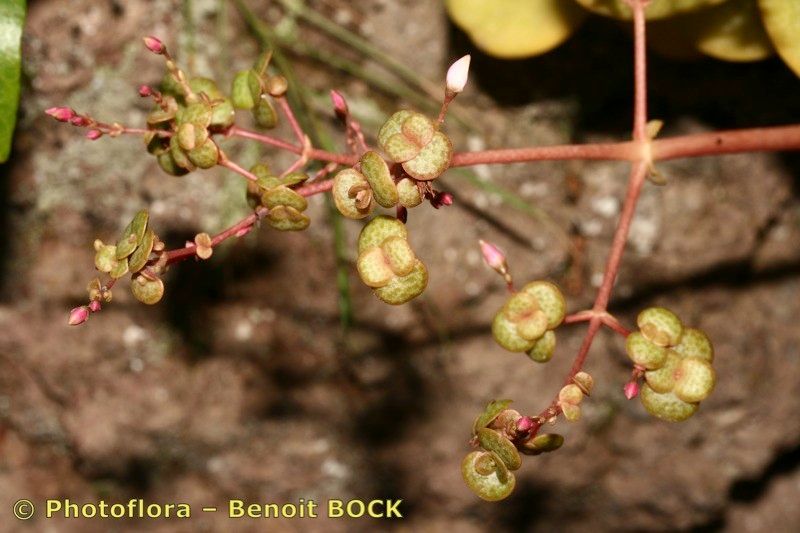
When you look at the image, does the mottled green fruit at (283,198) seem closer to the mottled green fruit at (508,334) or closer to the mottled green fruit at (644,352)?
the mottled green fruit at (508,334)

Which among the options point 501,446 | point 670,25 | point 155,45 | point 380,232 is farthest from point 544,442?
point 670,25

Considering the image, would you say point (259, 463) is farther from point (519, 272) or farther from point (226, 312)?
point (519, 272)

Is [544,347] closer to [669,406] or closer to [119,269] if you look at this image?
[669,406]

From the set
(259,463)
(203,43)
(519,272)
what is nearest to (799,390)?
(519,272)

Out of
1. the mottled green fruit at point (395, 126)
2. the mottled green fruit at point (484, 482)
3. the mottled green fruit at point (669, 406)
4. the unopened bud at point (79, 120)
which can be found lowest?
the mottled green fruit at point (484, 482)

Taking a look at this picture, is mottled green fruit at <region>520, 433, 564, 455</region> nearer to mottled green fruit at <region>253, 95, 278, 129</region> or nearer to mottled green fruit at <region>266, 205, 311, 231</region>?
mottled green fruit at <region>266, 205, 311, 231</region>

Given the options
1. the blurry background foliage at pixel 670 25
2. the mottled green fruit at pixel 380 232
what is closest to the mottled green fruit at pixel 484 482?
the mottled green fruit at pixel 380 232
